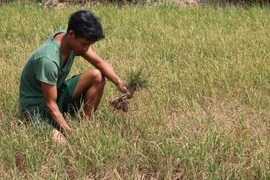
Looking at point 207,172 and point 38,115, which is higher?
point 38,115

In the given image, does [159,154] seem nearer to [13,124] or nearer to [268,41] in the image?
[13,124]

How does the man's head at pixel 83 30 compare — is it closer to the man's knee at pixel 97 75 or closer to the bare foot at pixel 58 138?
the man's knee at pixel 97 75

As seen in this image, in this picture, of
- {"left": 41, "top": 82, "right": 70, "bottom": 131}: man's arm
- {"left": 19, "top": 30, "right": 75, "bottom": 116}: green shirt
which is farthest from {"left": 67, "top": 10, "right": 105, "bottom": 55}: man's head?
{"left": 41, "top": 82, "right": 70, "bottom": 131}: man's arm

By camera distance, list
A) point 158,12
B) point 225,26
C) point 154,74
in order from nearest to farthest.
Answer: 1. point 154,74
2. point 225,26
3. point 158,12

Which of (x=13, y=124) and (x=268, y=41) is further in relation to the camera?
(x=268, y=41)

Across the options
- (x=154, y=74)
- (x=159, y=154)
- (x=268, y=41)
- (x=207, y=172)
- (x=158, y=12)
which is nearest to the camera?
(x=207, y=172)

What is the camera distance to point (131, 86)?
11.1ft

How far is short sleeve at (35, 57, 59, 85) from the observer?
115 inches

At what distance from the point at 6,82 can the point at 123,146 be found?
148cm

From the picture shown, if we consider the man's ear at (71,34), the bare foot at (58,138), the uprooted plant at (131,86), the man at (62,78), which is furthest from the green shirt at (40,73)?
the uprooted plant at (131,86)

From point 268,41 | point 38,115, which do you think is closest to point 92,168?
point 38,115

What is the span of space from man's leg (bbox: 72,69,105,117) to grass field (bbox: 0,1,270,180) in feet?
0.35

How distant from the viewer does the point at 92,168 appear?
278 centimetres

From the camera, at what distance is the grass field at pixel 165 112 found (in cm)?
276
